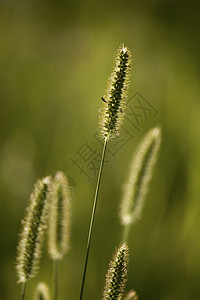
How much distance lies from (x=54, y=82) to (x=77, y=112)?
0.25m

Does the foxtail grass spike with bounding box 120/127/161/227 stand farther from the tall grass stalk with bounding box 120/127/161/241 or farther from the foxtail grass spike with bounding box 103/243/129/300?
the foxtail grass spike with bounding box 103/243/129/300

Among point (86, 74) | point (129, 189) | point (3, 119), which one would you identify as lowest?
point (129, 189)

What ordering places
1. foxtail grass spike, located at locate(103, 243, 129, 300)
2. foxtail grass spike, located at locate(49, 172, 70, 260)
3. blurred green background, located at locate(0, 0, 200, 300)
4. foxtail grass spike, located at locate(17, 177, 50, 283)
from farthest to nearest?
blurred green background, located at locate(0, 0, 200, 300), foxtail grass spike, located at locate(49, 172, 70, 260), foxtail grass spike, located at locate(17, 177, 50, 283), foxtail grass spike, located at locate(103, 243, 129, 300)

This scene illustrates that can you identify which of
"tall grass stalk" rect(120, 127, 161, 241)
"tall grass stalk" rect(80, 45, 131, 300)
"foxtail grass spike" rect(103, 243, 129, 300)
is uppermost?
"tall grass stalk" rect(80, 45, 131, 300)

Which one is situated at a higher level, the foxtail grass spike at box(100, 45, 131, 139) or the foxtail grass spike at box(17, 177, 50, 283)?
the foxtail grass spike at box(100, 45, 131, 139)

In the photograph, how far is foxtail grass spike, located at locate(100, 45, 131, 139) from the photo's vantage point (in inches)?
27.1

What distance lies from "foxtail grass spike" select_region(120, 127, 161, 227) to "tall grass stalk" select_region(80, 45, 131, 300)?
182 mm

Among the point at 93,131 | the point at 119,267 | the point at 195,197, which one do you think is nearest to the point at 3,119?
the point at 93,131

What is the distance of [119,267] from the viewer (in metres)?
0.61

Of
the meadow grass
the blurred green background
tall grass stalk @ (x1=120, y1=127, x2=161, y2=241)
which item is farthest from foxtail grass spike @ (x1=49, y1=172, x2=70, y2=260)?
the blurred green background

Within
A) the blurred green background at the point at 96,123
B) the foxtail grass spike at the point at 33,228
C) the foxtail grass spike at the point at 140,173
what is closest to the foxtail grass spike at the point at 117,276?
the foxtail grass spike at the point at 33,228

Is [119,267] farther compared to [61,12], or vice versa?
[61,12]

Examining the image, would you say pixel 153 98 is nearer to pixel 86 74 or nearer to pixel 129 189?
pixel 86 74

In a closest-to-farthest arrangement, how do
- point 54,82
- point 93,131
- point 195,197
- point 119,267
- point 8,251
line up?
1. point 119,267
2. point 195,197
3. point 8,251
4. point 93,131
5. point 54,82
